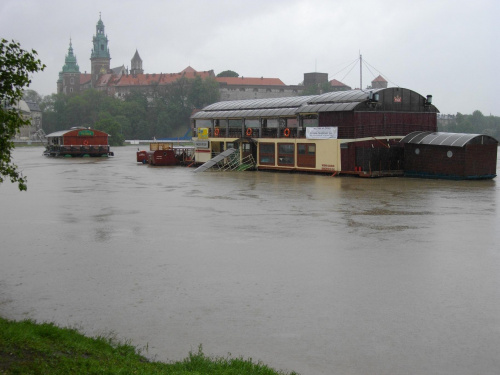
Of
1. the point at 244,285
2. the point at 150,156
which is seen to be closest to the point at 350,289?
the point at 244,285

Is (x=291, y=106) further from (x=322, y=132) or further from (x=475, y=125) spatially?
Answer: (x=475, y=125)

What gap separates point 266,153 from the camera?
5275 centimetres

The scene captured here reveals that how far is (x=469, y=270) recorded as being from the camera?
1438 cm

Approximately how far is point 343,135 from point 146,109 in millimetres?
137947

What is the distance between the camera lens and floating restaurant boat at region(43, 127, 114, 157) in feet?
267

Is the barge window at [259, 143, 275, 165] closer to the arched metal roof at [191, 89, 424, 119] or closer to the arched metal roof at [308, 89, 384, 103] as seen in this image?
the arched metal roof at [191, 89, 424, 119]

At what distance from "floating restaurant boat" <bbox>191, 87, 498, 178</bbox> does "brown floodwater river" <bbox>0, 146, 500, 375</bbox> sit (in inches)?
642

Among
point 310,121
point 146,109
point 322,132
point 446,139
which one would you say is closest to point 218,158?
point 310,121

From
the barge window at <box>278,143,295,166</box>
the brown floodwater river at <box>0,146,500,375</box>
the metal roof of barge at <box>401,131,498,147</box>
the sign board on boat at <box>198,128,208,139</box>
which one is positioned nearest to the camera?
the brown floodwater river at <box>0,146,500,375</box>

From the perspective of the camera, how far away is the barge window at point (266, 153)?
52.1 m

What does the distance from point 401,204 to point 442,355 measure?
18924mm

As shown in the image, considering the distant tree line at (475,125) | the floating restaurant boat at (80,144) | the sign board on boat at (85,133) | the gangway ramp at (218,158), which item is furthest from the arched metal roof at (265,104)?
the distant tree line at (475,125)

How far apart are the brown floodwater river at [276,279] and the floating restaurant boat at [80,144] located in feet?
183

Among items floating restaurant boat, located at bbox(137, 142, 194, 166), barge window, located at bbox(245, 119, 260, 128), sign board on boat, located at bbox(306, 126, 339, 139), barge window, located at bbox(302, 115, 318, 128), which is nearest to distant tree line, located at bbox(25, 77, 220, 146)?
floating restaurant boat, located at bbox(137, 142, 194, 166)
